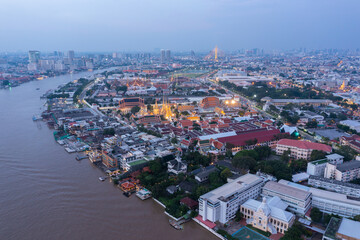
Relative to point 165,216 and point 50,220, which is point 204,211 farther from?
point 50,220

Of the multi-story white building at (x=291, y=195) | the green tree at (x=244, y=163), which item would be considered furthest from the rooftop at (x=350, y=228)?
the green tree at (x=244, y=163)

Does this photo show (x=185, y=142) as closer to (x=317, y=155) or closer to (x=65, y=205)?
(x=317, y=155)

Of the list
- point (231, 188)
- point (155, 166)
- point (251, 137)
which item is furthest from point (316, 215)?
point (251, 137)

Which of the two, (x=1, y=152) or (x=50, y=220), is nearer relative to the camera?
(x=50, y=220)

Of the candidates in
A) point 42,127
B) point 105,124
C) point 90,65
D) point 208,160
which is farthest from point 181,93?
point 90,65

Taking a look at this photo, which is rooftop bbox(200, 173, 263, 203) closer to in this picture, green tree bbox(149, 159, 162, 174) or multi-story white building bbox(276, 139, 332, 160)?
green tree bbox(149, 159, 162, 174)

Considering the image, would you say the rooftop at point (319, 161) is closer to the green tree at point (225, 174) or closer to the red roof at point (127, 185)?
the green tree at point (225, 174)

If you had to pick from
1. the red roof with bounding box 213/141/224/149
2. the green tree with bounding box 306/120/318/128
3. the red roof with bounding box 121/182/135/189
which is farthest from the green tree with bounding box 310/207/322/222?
the green tree with bounding box 306/120/318/128
